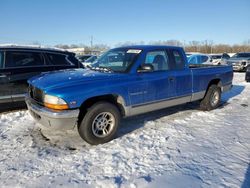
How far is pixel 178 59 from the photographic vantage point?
5.86m

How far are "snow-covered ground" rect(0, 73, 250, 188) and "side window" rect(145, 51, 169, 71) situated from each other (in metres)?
1.33

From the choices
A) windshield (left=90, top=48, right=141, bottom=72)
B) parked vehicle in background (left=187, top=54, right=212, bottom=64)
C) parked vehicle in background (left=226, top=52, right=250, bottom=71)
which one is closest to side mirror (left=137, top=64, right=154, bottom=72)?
windshield (left=90, top=48, right=141, bottom=72)

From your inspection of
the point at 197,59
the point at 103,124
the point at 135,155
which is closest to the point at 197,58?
the point at 197,59

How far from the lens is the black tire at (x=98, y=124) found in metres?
4.22

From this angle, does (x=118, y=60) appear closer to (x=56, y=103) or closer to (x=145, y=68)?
(x=145, y=68)

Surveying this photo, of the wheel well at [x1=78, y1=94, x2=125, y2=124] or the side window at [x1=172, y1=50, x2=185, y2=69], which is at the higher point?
the side window at [x1=172, y1=50, x2=185, y2=69]

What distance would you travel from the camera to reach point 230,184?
3.21 m

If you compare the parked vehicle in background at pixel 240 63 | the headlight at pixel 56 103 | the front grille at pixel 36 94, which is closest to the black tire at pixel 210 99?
the headlight at pixel 56 103

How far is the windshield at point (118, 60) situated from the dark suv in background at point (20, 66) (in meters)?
1.80

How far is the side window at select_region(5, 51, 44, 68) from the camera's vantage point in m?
6.13

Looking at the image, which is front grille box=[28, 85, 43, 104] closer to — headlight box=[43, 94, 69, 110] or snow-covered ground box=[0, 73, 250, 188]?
headlight box=[43, 94, 69, 110]

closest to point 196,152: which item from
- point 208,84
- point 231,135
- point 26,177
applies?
point 231,135

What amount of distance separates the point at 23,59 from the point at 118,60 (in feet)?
9.16

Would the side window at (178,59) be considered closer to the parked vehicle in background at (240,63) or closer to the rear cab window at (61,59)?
the rear cab window at (61,59)
